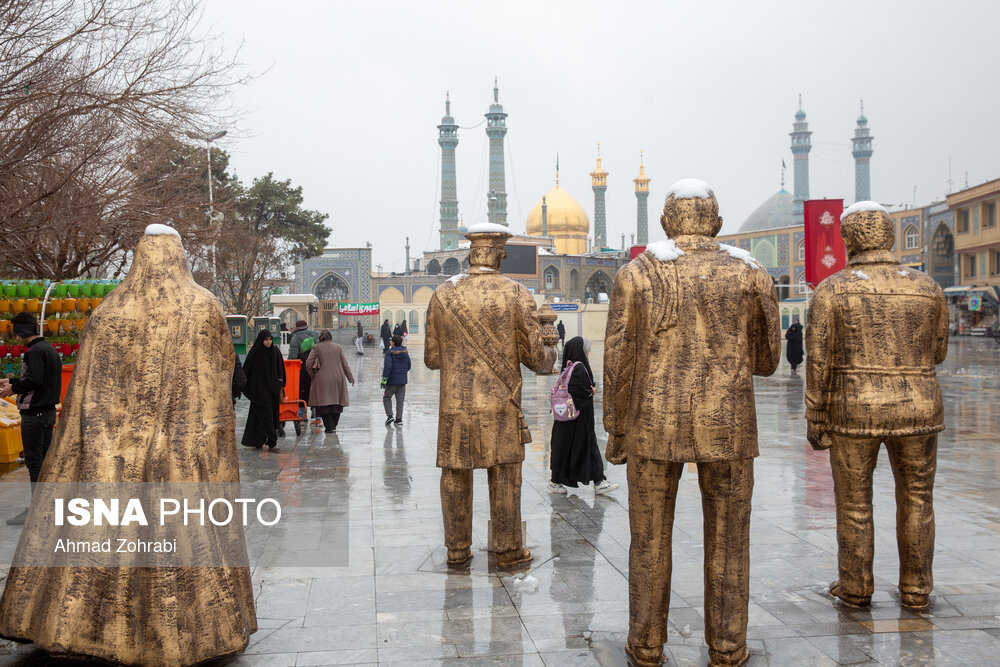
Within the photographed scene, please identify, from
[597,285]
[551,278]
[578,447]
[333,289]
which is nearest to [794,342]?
[578,447]

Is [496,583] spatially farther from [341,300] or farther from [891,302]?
[341,300]

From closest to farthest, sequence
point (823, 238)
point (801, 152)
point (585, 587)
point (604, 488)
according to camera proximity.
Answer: point (585, 587), point (604, 488), point (823, 238), point (801, 152)

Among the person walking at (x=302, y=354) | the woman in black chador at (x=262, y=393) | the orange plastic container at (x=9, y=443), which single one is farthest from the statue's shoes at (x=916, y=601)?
the person walking at (x=302, y=354)

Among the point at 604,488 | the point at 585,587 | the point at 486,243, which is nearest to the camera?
the point at 585,587

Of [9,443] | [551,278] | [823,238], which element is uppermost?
[551,278]

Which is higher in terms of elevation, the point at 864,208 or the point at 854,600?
the point at 864,208

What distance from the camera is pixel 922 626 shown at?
376 centimetres

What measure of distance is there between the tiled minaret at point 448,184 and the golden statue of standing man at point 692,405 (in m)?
65.8

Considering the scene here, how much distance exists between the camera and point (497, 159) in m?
71.2

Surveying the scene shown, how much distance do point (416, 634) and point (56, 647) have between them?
137 cm

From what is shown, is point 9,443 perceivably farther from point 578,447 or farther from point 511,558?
point 511,558

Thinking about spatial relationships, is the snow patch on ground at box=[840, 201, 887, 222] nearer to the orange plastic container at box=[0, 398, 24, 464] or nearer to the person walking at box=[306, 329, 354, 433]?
the person walking at box=[306, 329, 354, 433]

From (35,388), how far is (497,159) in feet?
220

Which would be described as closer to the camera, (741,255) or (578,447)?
(741,255)
